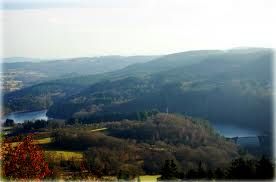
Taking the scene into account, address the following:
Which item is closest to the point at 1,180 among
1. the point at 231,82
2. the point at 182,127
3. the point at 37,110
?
the point at 182,127

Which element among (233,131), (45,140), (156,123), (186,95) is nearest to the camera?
(45,140)

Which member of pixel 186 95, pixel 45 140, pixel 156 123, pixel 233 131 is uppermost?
pixel 186 95

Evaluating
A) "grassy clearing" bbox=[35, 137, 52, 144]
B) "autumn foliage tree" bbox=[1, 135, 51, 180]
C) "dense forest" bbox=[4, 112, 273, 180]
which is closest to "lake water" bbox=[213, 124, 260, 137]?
"dense forest" bbox=[4, 112, 273, 180]

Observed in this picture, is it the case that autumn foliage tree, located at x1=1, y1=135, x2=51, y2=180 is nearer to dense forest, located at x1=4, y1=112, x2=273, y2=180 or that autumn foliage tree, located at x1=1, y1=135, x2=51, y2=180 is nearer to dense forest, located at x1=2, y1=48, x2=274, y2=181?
dense forest, located at x1=2, y1=48, x2=274, y2=181

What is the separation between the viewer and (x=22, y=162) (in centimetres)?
842

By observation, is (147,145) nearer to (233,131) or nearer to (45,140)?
(45,140)

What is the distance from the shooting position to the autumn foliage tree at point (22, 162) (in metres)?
8.33

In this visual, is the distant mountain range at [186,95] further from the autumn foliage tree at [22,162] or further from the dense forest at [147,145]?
the autumn foliage tree at [22,162]

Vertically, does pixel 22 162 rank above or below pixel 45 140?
above

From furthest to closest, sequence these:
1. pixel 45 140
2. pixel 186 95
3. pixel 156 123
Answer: pixel 186 95 → pixel 156 123 → pixel 45 140

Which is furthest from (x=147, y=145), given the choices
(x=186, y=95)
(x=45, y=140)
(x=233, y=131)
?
(x=186, y=95)

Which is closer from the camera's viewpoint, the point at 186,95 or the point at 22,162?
the point at 22,162

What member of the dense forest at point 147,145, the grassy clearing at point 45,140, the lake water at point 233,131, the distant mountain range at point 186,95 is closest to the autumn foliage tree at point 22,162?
the dense forest at point 147,145

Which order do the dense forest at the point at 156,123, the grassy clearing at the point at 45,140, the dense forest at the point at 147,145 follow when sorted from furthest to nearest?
1. the grassy clearing at the point at 45,140
2. the dense forest at the point at 147,145
3. the dense forest at the point at 156,123
